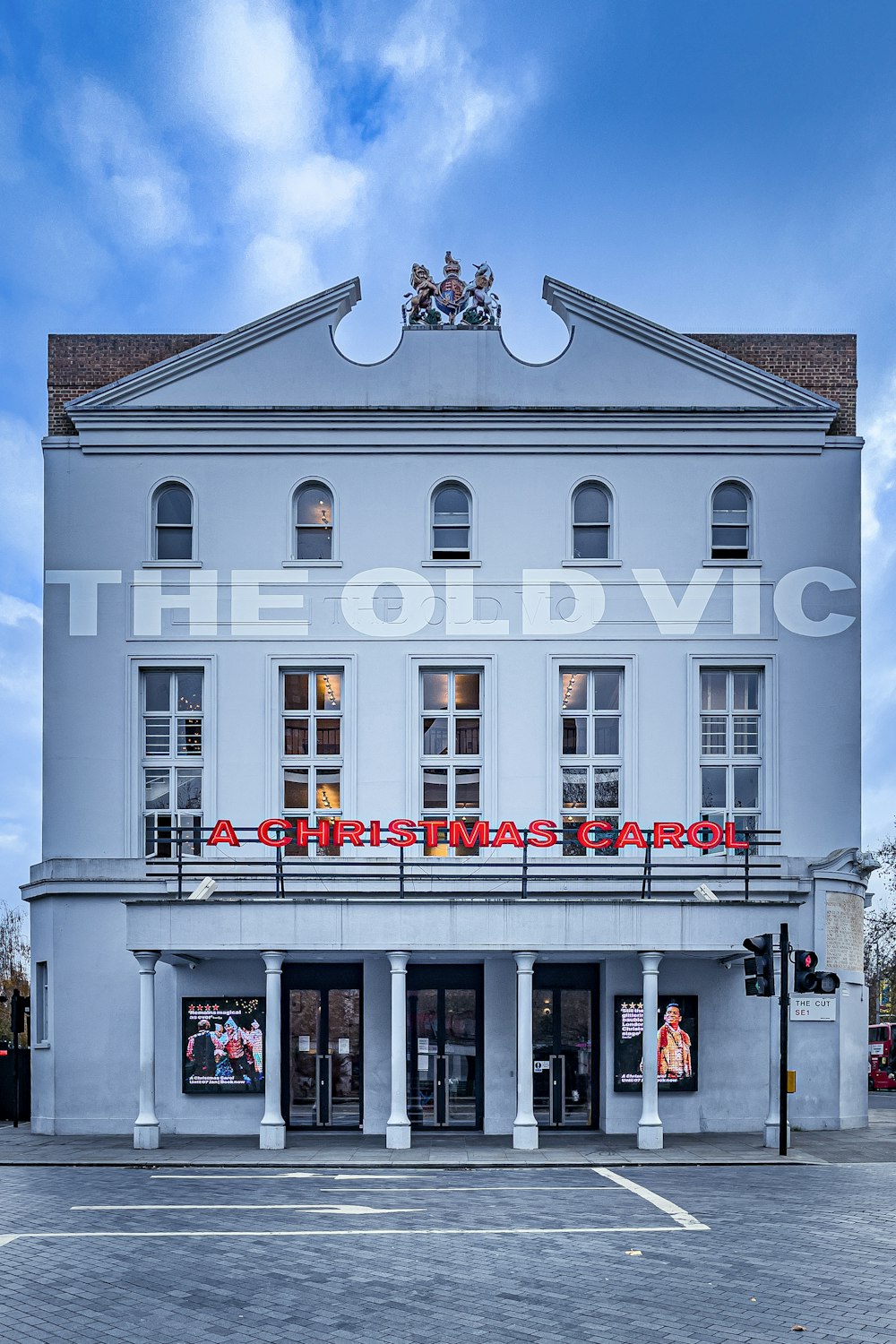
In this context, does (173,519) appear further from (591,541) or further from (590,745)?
(590,745)

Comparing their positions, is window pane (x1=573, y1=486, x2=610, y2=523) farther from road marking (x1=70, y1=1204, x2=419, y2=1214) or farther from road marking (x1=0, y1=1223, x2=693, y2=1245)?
road marking (x1=0, y1=1223, x2=693, y2=1245)

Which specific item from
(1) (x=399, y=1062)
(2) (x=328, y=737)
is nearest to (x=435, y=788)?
(2) (x=328, y=737)

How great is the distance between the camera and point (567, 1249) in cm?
1306

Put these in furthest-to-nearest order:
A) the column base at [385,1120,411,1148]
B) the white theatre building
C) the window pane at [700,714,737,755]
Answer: the window pane at [700,714,737,755] → the white theatre building → the column base at [385,1120,411,1148]

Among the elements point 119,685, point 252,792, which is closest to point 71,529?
point 119,685

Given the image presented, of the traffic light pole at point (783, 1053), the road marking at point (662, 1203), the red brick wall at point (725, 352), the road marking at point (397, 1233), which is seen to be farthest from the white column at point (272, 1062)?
the red brick wall at point (725, 352)

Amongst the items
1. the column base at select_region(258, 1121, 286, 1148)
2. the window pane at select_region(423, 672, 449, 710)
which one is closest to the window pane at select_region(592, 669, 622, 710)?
the window pane at select_region(423, 672, 449, 710)

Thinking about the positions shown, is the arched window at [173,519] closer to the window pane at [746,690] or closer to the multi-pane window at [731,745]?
the multi-pane window at [731,745]

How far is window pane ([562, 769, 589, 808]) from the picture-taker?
2523cm

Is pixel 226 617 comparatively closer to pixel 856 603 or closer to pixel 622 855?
pixel 622 855

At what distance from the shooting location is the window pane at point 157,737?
25.4 meters

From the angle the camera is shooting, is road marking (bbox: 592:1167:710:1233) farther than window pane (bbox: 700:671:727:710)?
No

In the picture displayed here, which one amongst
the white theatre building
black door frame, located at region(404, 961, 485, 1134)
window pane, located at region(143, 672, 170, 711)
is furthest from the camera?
window pane, located at region(143, 672, 170, 711)

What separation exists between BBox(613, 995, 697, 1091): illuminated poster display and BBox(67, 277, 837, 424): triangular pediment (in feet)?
38.4
